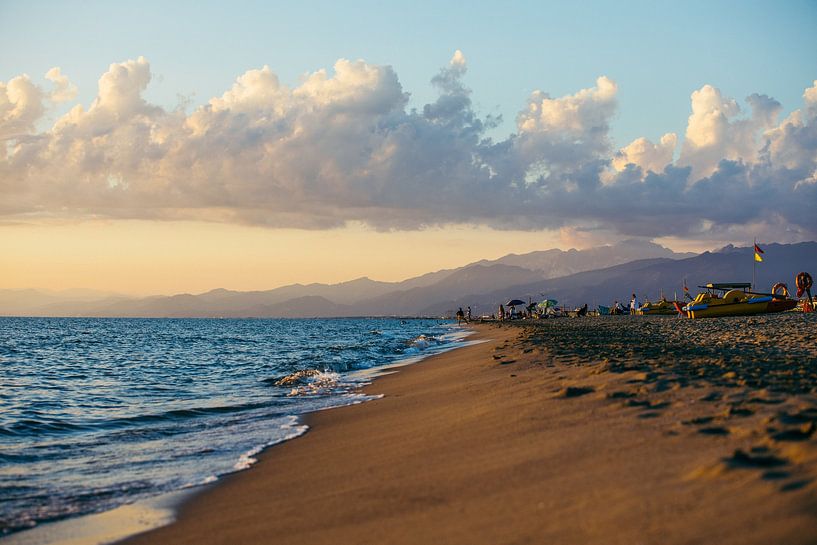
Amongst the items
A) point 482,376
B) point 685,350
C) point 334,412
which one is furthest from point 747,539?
point 685,350

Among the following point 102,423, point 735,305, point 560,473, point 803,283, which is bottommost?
point 102,423

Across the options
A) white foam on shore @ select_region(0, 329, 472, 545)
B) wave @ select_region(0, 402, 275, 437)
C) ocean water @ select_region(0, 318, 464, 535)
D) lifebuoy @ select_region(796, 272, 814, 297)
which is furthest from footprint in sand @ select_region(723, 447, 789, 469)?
lifebuoy @ select_region(796, 272, 814, 297)

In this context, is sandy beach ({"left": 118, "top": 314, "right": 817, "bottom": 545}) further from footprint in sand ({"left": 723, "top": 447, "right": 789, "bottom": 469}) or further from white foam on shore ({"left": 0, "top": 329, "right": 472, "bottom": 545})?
white foam on shore ({"left": 0, "top": 329, "right": 472, "bottom": 545})

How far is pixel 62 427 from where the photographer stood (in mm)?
14445

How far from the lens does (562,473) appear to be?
6340mm

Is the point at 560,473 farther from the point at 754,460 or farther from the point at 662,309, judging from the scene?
the point at 662,309

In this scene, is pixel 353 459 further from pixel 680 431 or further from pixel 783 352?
pixel 783 352

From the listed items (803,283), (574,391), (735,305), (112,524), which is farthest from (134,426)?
(803,283)

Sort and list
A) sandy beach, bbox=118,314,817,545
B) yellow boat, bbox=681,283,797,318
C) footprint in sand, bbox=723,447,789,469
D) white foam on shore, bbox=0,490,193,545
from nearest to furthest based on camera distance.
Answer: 1. sandy beach, bbox=118,314,817,545
2. footprint in sand, bbox=723,447,789,469
3. white foam on shore, bbox=0,490,193,545
4. yellow boat, bbox=681,283,797,318

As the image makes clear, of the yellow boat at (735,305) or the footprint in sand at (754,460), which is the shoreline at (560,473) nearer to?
the footprint in sand at (754,460)

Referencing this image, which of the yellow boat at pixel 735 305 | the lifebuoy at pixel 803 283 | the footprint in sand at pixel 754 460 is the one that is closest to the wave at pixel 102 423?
the footprint in sand at pixel 754 460

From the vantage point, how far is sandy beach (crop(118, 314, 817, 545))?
505cm

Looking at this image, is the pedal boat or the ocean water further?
the pedal boat

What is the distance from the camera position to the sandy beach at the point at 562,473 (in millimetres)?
5051
